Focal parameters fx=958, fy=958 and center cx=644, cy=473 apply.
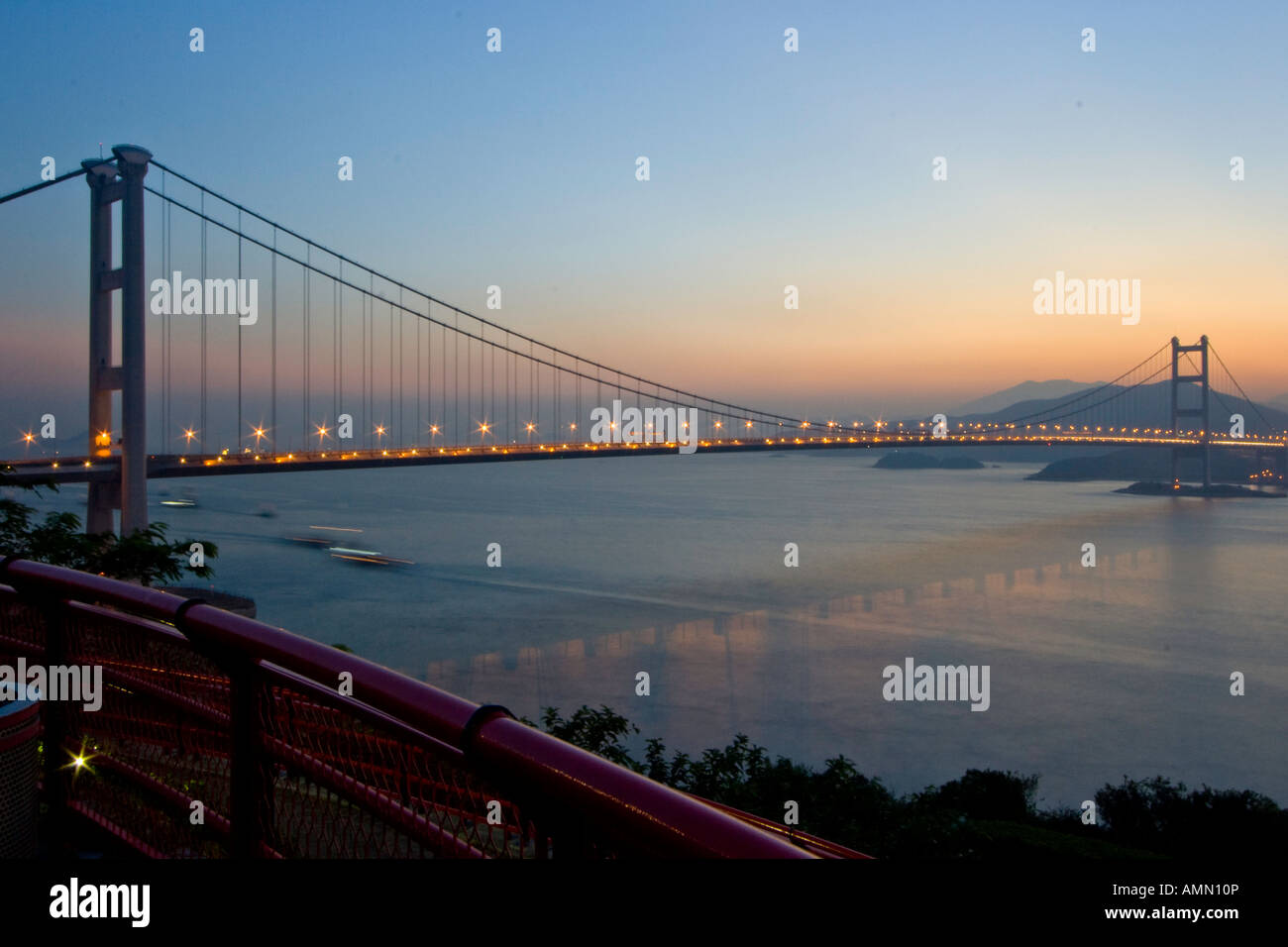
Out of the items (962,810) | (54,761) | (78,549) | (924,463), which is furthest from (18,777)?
(924,463)

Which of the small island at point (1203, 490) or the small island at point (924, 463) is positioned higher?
the small island at point (924, 463)

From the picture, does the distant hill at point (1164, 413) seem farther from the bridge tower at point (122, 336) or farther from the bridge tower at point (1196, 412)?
the bridge tower at point (122, 336)

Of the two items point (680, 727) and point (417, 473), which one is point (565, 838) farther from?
point (417, 473)

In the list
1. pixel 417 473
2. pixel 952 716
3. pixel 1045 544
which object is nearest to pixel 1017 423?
pixel 1045 544

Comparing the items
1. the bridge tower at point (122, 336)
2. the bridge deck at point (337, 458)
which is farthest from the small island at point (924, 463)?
the bridge tower at point (122, 336)

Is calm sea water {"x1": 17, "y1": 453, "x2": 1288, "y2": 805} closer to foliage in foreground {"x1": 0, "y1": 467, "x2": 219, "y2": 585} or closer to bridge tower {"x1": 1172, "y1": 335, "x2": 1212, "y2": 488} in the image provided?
bridge tower {"x1": 1172, "y1": 335, "x2": 1212, "y2": 488}

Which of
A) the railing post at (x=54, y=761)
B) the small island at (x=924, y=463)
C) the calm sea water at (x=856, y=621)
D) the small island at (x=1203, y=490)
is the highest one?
the small island at (x=924, y=463)
